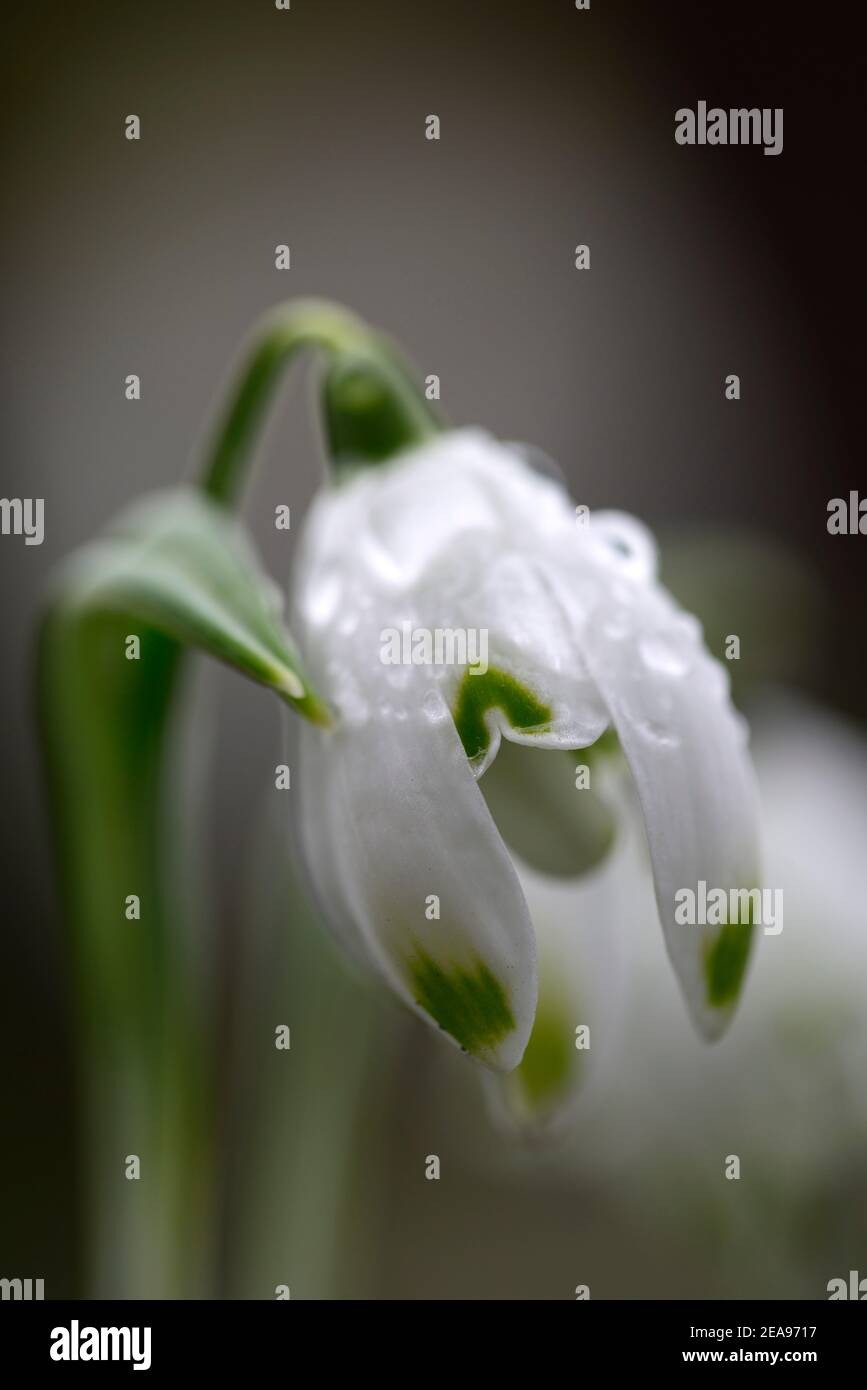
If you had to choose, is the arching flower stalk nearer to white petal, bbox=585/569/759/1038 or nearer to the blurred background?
white petal, bbox=585/569/759/1038

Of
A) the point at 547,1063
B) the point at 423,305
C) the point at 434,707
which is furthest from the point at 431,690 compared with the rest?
the point at 423,305

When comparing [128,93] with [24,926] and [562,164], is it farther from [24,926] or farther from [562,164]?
[24,926]

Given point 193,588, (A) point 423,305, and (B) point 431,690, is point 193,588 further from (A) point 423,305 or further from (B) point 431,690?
(A) point 423,305

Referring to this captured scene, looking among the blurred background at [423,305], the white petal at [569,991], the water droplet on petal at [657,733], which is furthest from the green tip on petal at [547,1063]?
the blurred background at [423,305]

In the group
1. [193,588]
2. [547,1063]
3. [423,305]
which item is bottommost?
[547,1063]

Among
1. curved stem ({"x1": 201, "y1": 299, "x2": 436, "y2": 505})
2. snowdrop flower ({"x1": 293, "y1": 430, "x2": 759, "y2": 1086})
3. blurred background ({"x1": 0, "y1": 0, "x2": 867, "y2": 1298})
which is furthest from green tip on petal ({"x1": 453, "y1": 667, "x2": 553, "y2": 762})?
blurred background ({"x1": 0, "y1": 0, "x2": 867, "y2": 1298})
